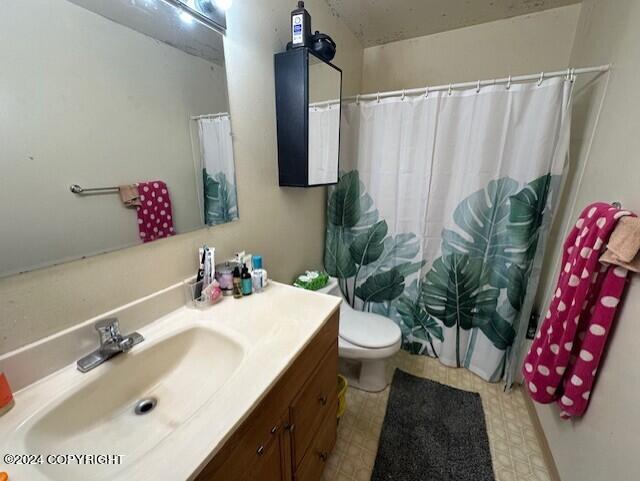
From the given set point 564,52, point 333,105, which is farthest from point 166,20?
point 564,52

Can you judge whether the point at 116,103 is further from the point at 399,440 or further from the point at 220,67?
the point at 399,440

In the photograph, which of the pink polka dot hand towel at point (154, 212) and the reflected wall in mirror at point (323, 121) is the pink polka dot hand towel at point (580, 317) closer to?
the reflected wall in mirror at point (323, 121)

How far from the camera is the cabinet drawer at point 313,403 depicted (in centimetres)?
83

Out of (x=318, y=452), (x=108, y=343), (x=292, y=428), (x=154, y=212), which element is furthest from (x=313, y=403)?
(x=154, y=212)

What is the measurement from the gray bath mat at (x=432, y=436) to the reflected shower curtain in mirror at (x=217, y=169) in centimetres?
134

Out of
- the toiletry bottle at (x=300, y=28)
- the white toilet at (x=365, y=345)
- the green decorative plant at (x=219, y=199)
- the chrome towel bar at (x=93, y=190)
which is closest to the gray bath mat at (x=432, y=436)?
the white toilet at (x=365, y=345)

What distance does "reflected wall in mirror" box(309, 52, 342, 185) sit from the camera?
1.29m

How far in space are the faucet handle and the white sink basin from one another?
0.06 m

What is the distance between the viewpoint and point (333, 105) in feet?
4.97

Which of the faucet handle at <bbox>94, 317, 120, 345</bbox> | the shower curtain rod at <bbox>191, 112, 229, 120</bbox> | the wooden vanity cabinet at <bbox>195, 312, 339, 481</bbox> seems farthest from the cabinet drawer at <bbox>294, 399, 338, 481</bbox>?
the shower curtain rod at <bbox>191, 112, 229, 120</bbox>

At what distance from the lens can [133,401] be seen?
72 centimetres

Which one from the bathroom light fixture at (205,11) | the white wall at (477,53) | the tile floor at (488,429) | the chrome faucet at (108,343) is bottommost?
the tile floor at (488,429)

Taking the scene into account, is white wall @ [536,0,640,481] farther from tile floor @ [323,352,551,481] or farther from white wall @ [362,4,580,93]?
white wall @ [362,4,580,93]

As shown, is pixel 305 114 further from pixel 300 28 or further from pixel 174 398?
pixel 174 398
